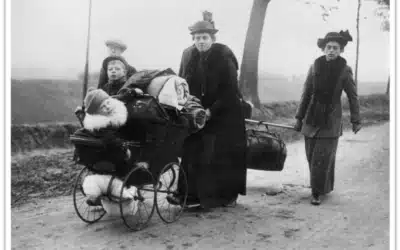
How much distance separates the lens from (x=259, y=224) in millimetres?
4449

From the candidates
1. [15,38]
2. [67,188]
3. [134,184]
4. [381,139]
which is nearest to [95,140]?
[134,184]

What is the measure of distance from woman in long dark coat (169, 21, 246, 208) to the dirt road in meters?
0.23

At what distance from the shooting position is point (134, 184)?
4.15m

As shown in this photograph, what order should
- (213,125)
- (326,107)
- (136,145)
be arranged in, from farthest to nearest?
(326,107)
(213,125)
(136,145)

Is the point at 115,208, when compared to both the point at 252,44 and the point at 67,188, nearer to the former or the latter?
the point at 67,188

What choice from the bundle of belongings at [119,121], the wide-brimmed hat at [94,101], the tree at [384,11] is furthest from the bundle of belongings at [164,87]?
the tree at [384,11]

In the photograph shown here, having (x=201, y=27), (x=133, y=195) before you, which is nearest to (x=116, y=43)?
(x=201, y=27)

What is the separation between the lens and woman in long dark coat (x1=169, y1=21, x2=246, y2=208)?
4.78m

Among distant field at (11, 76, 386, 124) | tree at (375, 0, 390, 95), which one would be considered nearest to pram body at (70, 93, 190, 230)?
distant field at (11, 76, 386, 124)

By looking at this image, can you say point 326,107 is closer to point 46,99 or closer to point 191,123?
point 191,123

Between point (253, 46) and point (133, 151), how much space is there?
1.98m

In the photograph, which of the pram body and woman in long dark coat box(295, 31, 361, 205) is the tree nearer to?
woman in long dark coat box(295, 31, 361, 205)

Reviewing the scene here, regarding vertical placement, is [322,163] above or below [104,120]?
below

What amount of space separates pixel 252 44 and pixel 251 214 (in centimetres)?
176
